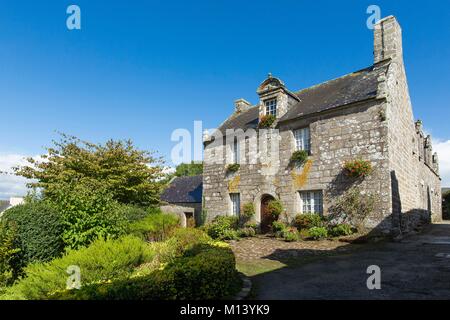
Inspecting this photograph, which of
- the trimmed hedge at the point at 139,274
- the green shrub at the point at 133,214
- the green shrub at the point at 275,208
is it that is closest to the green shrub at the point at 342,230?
the green shrub at the point at 275,208

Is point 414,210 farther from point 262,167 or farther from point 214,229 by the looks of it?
point 214,229

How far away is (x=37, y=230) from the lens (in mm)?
8984

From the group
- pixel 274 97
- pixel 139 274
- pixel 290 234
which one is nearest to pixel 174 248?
pixel 139 274

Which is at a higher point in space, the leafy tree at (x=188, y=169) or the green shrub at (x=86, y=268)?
the leafy tree at (x=188, y=169)

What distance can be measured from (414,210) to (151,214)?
554 inches

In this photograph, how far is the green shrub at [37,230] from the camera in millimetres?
8883

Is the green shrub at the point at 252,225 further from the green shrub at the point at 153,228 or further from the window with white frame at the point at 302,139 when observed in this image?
the window with white frame at the point at 302,139

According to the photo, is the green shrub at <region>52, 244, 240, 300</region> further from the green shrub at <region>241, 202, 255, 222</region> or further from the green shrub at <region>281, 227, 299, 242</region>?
the green shrub at <region>241, 202, 255, 222</region>

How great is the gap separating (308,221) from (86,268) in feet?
33.0

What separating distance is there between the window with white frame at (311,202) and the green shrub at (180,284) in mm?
9159

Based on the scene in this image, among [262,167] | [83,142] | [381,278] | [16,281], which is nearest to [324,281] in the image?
[381,278]

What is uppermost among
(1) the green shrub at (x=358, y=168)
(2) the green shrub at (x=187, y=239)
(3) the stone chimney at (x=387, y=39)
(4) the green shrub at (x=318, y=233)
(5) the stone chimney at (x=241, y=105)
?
(3) the stone chimney at (x=387, y=39)

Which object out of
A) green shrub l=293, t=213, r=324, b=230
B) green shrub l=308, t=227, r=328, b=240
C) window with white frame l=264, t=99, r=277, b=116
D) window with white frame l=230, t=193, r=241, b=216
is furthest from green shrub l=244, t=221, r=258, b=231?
window with white frame l=264, t=99, r=277, b=116

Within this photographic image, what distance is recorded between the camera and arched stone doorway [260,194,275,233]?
1652 cm
